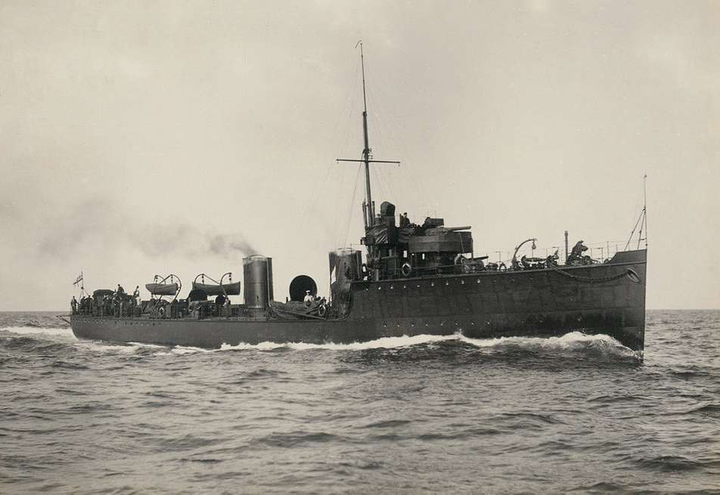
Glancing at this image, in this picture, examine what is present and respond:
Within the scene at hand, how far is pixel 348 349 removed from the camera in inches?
1062

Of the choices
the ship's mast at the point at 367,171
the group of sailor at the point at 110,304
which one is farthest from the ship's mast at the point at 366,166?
the group of sailor at the point at 110,304

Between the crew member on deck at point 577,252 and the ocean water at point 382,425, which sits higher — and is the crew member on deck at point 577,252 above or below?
above

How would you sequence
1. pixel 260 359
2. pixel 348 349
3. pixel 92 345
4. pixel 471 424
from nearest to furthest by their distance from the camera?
pixel 471 424
pixel 260 359
pixel 348 349
pixel 92 345

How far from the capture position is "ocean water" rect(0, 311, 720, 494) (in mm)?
8906

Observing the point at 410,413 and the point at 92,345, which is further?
the point at 92,345

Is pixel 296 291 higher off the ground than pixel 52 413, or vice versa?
pixel 296 291

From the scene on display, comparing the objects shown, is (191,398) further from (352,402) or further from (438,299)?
(438,299)

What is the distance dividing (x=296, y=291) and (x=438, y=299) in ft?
34.0

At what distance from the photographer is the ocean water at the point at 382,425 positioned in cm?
891

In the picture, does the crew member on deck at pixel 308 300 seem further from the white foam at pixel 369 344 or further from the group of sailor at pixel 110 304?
the group of sailor at pixel 110 304

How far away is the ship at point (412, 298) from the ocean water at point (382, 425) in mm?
1237

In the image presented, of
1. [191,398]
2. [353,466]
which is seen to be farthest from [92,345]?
[353,466]

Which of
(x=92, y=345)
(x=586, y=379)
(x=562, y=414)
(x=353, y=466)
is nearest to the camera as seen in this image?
(x=353, y=466)

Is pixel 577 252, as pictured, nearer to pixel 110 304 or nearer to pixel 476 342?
pixel 476 342
